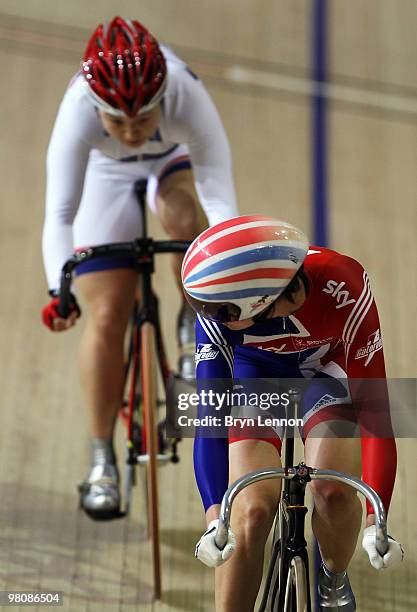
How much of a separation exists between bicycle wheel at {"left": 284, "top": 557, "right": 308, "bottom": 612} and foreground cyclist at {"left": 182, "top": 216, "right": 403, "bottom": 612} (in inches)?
2.5

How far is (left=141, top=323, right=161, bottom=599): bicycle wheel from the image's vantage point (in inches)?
114

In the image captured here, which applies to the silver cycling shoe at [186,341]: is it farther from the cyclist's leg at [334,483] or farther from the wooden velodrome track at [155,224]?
the cyclist's leg at [334,483]

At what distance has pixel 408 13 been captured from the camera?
6707 millimetres

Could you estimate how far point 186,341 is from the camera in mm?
3389

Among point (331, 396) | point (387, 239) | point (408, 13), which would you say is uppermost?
point (408, 13)

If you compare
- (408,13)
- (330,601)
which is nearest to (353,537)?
(330,601)

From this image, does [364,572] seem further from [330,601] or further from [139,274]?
[139,274]

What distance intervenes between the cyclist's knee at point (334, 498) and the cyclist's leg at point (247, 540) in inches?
3.5

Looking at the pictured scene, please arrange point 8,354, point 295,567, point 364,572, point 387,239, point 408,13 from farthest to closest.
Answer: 1. point 408,13
2. point 387,239
3. point 8,354
4. point 364,572
5. point 295,567

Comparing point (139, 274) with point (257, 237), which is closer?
point (257, 237)

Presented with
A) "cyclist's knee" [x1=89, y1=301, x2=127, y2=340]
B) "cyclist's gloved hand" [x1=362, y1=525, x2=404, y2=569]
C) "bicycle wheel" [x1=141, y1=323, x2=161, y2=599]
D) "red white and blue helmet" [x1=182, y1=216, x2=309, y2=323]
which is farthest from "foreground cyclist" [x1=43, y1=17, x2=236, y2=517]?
"cyclist's gloved hand" [x1=362, y1=525, x2=404, y2=569]

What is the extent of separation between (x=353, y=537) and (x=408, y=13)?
5296mm

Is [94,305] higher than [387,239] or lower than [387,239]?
lower

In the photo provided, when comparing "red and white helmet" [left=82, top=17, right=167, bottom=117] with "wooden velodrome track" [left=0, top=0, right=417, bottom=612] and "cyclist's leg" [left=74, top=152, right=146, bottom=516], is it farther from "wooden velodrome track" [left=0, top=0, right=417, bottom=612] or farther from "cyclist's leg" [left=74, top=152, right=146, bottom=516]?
"wooden velodrome track" [left=0, top=0, right=417, bottom=612]
